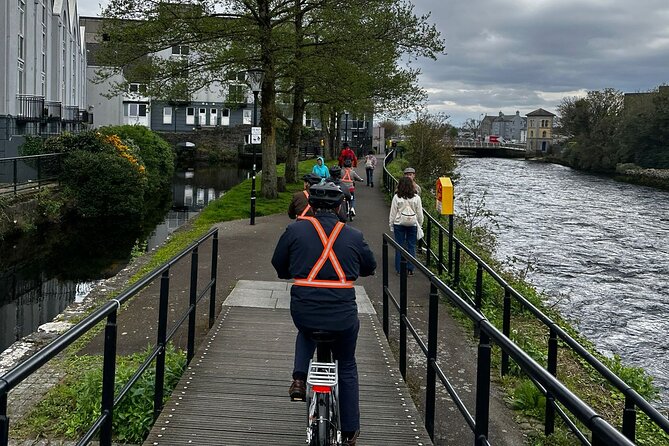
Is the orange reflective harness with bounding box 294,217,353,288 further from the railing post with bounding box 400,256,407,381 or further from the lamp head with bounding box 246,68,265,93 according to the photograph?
the lamp head with bounding box 246,68,265,93

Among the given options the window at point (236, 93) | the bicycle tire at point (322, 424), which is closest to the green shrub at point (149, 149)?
the window at point (236, 93)

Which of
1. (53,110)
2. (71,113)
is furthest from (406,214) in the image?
(71,113)

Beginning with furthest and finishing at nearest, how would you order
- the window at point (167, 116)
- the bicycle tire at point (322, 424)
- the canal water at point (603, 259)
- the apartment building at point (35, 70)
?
the window at point (167, 116) → the apartment building at point (35, 70) → the canal water at point (603, 259) → the bicycle tire at point (322, 424)

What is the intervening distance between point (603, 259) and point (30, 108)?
27.5 metres

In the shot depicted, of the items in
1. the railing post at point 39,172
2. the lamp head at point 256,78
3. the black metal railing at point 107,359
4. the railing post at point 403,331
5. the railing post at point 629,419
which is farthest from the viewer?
the railing post at point 39,172

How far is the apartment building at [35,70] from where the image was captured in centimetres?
3119

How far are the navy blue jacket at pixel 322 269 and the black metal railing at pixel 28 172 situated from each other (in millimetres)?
18468

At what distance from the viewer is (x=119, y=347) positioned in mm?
7715

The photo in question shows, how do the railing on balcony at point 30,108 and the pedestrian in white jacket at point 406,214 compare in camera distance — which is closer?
the pedestrian in white jacket at point 406,214

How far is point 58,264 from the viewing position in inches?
728

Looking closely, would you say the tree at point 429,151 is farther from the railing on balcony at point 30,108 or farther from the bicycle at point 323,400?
the bicycle at point 323,400

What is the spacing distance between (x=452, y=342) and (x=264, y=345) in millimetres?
2293

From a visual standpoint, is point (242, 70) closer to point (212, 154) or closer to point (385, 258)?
point (385, 258)

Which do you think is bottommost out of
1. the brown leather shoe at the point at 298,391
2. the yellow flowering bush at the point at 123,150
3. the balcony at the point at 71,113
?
the brown leather shoe at the point at 298,391
